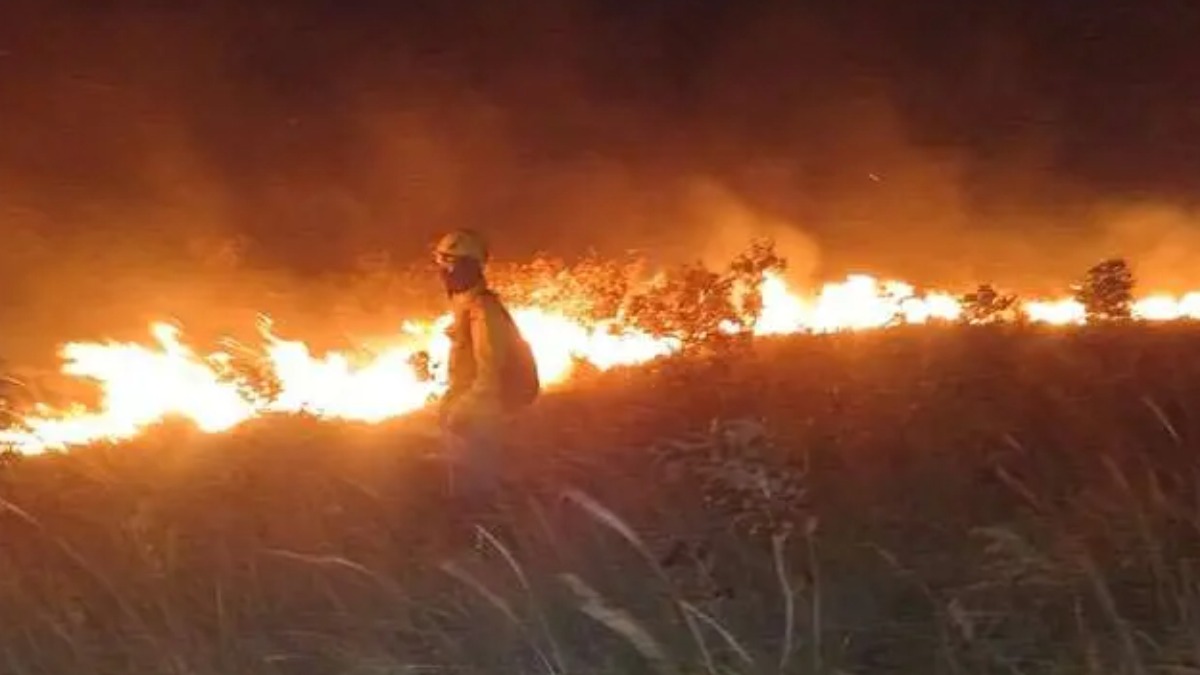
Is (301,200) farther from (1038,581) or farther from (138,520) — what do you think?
(1038,581)

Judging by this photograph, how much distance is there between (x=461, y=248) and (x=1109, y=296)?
18.2 feet

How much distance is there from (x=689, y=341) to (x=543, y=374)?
1180 millimetres

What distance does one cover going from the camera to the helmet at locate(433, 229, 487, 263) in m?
8.94

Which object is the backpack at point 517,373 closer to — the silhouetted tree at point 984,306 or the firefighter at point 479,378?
the firefighter at point 479,378

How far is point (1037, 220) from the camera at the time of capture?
1709 cm

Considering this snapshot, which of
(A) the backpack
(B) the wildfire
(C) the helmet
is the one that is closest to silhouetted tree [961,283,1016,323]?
(B) the wildfire

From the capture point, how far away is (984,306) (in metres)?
12.6

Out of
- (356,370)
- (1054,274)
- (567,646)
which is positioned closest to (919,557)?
(567,646)

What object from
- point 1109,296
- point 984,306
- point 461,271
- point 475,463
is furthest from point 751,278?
point 475,463

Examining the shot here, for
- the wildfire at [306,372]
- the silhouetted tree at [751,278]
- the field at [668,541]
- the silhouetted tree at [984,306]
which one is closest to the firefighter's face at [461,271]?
the field at [668,541]

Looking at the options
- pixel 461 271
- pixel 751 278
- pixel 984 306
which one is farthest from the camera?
pixel 984 306

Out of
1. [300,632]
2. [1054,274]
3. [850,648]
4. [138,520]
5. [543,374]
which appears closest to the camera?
[850,648]

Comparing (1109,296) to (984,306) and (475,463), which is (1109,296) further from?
(475,463)

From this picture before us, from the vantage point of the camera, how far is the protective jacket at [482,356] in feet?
29.1
